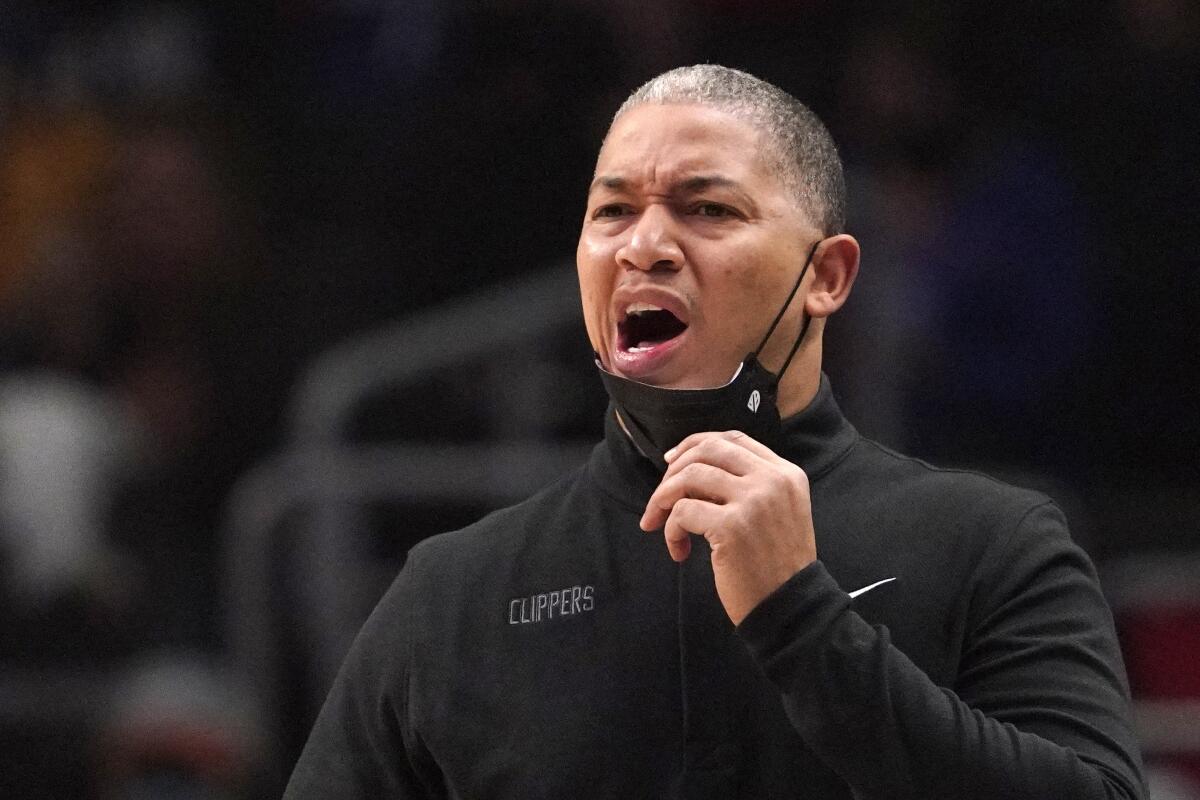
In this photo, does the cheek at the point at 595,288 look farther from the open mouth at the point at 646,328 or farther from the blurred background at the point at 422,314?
the blurred background at the point at 422,314

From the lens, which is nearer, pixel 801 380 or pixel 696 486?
pixel 696 486

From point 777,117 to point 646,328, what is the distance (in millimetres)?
274

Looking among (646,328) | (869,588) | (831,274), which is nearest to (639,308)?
(646,328)

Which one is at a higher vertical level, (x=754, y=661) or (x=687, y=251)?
(x=687, y=251)

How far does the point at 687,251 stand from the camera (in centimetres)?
198

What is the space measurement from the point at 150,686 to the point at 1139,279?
8.35 feet

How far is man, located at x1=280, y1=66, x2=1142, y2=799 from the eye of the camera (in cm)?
173

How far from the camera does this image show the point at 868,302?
176 inches

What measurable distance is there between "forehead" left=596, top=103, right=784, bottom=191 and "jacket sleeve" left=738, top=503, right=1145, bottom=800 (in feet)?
1.59

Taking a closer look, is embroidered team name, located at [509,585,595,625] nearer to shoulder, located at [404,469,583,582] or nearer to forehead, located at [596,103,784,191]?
shoulder, located at [404,469,583,582]

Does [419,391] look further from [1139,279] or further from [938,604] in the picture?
[938,604]

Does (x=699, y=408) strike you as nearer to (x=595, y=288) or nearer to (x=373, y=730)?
(x=595, y=288)

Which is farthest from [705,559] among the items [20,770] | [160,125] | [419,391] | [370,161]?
[160,125]

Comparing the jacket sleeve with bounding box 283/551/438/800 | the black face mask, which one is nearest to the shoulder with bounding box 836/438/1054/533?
the black face mask
